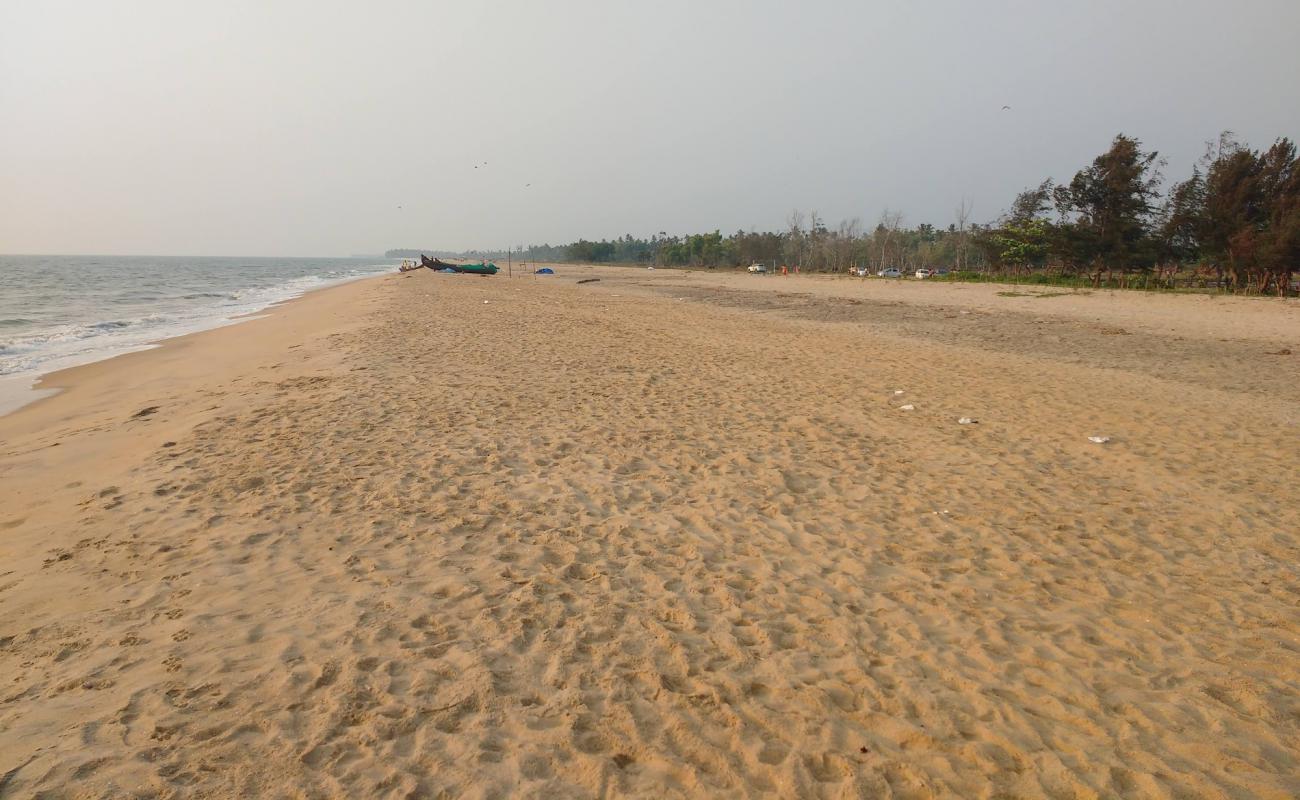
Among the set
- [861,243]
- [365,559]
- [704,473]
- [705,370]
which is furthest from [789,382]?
[861,243]

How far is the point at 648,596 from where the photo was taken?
396 centimetres

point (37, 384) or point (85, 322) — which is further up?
point (85, 322)

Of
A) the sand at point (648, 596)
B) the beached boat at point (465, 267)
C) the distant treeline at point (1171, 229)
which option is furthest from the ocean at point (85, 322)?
the distant treeline at point (1171, 229)

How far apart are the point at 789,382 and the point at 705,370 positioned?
1.63 meters

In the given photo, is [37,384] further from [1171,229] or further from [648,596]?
[1171,229]

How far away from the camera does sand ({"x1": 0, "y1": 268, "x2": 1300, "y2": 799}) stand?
269cm

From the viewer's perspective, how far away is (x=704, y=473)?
6082mm

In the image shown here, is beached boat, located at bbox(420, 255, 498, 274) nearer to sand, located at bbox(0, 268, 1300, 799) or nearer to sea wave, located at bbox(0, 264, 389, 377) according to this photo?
sea wave, located at bbox(0, 264, 389, 377)

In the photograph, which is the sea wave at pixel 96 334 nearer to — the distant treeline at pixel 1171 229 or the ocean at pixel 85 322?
the ocean at pixel 85 322

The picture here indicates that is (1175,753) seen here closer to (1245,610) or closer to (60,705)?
(1245,610)

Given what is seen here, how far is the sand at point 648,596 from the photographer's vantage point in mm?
2688

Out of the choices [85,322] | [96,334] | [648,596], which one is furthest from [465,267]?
[648,596]

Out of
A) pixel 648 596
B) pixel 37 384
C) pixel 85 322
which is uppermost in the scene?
pixel 648 596

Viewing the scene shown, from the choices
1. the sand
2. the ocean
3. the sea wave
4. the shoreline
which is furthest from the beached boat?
the sand
